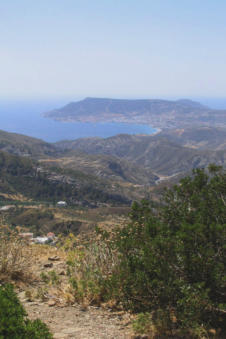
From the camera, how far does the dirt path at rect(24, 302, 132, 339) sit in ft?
14.0

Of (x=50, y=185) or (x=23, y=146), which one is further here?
(x=23, y=146)

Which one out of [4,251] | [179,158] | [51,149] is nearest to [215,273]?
[4,251]

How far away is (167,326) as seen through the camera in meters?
4.23

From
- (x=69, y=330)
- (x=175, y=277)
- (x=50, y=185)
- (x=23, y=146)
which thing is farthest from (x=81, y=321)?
(x=23, y=146)

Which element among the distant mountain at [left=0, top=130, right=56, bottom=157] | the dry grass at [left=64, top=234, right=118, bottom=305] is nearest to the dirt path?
the dry grass at [left=64, top=234, right=118, bottom=305]

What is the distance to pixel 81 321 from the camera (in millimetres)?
4746

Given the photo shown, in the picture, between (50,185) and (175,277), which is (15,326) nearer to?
(175,277)

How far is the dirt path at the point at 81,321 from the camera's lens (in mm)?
4270

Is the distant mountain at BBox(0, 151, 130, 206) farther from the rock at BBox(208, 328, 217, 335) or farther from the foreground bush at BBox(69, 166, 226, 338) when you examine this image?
the rock at BBox(208, 328, 217, 335)

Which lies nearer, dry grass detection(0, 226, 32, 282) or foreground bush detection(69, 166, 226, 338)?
foreground bush detection(69, 166, 226, 338)

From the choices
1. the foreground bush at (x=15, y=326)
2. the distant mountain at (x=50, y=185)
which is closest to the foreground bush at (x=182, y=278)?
the foreground bush at (x=15, y=326)

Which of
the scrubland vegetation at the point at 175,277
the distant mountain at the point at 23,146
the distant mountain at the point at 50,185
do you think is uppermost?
the scrubland vegetation at the point at 175,277

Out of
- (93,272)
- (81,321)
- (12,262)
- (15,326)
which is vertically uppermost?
(15,326)

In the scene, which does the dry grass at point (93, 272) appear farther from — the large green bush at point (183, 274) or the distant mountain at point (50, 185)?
the distant mountain at point (50, 185)
